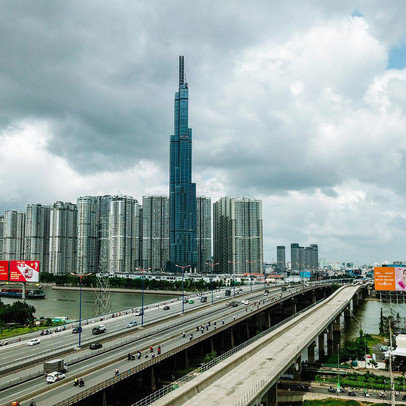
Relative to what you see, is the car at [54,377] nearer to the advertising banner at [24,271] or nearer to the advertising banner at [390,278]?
the advertising banner at [24,271]

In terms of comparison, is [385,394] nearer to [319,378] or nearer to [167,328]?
[319,378]

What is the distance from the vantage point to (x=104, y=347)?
45125mm

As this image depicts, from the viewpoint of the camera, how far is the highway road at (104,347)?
102 feet

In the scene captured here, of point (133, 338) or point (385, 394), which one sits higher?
point (133, 338)

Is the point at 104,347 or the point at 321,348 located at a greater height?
the point at 104,347

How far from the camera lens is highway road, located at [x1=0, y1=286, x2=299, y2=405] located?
31062 millimetres

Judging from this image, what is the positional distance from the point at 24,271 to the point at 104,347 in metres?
54.0

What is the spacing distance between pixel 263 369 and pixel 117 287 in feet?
449

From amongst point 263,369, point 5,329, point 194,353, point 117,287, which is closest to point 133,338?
point 194,353

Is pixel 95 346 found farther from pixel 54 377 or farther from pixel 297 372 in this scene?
pixel 297 372

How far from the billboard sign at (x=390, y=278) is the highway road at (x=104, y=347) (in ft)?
93.0

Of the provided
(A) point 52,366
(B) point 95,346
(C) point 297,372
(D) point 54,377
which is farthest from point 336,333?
(D) point 54,377

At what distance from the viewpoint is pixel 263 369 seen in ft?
110

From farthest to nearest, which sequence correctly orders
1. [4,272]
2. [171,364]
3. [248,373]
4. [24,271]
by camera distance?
1. [24,271]
2. [4,272]
3. [171,364]
4. [248,373]
